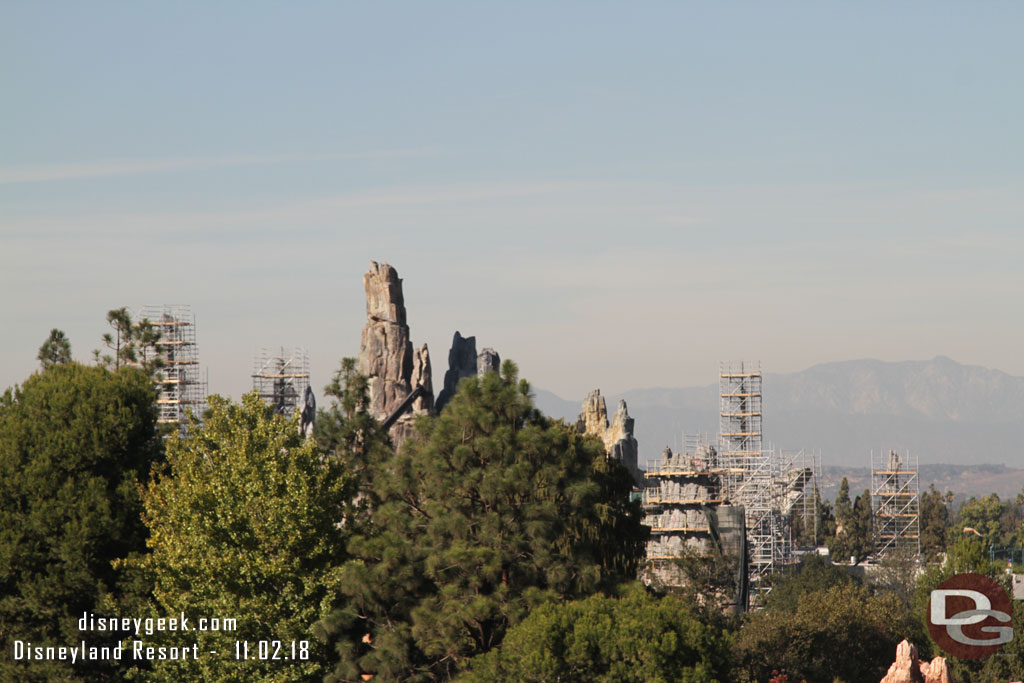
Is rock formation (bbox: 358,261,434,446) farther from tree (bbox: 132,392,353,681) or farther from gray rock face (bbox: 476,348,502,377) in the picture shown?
tree (bbox: 132,392,353,681)

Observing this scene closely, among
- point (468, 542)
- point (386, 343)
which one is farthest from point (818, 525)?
point (468, 542)

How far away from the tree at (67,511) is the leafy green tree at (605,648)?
935 cm

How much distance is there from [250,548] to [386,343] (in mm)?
44222

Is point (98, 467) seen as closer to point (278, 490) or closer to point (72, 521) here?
point (72, 521)

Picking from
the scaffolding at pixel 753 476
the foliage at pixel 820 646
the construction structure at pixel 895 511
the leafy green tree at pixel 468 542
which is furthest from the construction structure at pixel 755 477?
the leafy green tree at pixel 468 542

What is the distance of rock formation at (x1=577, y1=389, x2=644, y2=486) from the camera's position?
6169cm

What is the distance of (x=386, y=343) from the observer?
71.0 metres

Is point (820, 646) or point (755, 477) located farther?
point (755, 477)

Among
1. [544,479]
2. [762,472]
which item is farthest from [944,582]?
[762,472]

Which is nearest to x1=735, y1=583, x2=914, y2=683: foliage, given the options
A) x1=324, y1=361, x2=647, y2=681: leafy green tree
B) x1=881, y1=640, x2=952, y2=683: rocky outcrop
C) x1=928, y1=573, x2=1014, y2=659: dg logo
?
x1=928, y1=573, x2=1014, y2=659: dg logo

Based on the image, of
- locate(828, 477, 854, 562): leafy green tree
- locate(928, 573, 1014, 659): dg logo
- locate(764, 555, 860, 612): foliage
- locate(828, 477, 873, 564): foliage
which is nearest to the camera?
locate(928, 573, 1014, 659): dg logo

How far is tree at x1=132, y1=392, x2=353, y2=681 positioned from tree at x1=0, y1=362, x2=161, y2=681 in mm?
1220

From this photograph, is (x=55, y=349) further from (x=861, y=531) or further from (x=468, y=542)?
(x=861, y=531)

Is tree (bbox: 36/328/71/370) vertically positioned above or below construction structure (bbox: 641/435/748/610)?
above
